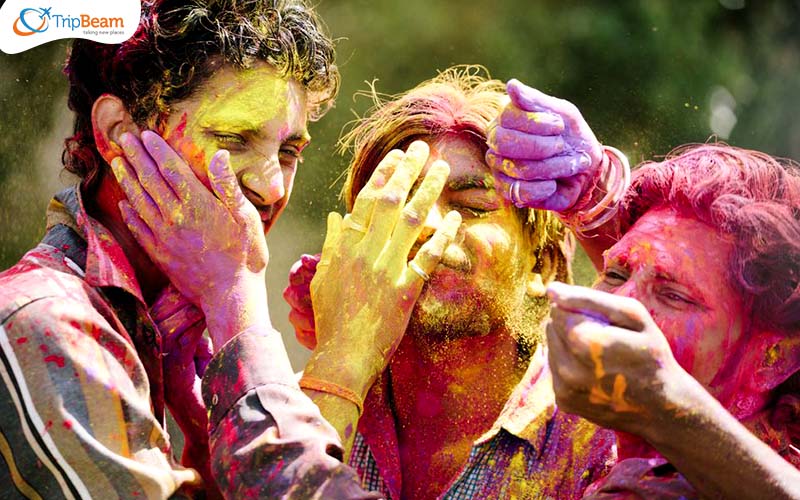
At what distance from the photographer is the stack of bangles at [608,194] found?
269 centimetres

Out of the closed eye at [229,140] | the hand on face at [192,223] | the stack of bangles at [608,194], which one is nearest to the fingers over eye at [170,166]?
the hand on face at [192,223]

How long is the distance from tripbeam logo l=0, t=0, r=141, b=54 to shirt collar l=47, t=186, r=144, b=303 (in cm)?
43

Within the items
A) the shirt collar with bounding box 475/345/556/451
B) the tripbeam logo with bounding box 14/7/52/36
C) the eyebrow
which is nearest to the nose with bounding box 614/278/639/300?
the shirt collar with bounding box 475/345/556/451

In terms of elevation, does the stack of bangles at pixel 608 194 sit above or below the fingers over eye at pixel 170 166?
below

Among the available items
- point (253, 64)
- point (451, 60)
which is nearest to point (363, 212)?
point (253, 64)

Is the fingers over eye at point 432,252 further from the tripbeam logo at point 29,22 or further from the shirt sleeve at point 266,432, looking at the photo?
the tripbeam logo at point 29,22

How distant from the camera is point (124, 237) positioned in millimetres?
2732

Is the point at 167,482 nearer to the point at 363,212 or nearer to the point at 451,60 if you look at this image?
the point at 363,212

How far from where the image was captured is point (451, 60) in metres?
6.24

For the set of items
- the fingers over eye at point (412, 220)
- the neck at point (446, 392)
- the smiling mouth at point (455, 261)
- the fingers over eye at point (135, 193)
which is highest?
the fingers over eye at point (135, 193)

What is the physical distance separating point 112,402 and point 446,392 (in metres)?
1.14

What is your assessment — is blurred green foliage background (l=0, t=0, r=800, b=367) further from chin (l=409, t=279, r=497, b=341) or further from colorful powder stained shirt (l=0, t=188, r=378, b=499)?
colorful powder stained shirt (l=0, t=188, r=378, b=499)

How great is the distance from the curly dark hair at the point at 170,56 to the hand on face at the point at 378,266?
1.26 ft

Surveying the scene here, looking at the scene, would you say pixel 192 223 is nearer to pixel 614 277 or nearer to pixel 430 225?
pixel 430 225
